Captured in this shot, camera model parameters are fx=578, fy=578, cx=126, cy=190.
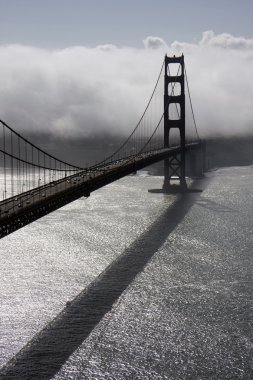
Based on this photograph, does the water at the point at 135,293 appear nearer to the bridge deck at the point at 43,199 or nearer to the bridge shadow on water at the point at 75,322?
the bridge shadow on water at the point at 75,322

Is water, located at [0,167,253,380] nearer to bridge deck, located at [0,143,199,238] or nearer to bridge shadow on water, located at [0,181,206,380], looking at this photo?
bridge shadow on water, located at [0,181,206,380]

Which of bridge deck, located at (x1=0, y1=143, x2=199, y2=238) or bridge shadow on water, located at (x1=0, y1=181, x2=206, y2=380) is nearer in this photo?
bridge shadow on water, located at (x1=0, y1=181, x2=206, y2=380)

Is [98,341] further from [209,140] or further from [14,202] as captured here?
[209,140]

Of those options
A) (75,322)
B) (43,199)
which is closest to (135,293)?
(75,322)

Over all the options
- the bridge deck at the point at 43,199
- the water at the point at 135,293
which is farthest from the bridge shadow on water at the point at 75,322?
the bridge deck at the point at 43,199

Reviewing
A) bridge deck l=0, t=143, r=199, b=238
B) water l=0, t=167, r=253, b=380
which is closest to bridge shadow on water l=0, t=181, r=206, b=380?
water l=0, t=167, r=253, b=380

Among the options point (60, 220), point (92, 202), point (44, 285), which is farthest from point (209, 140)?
point (44, 285)

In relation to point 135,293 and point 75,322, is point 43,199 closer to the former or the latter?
point 75,322
